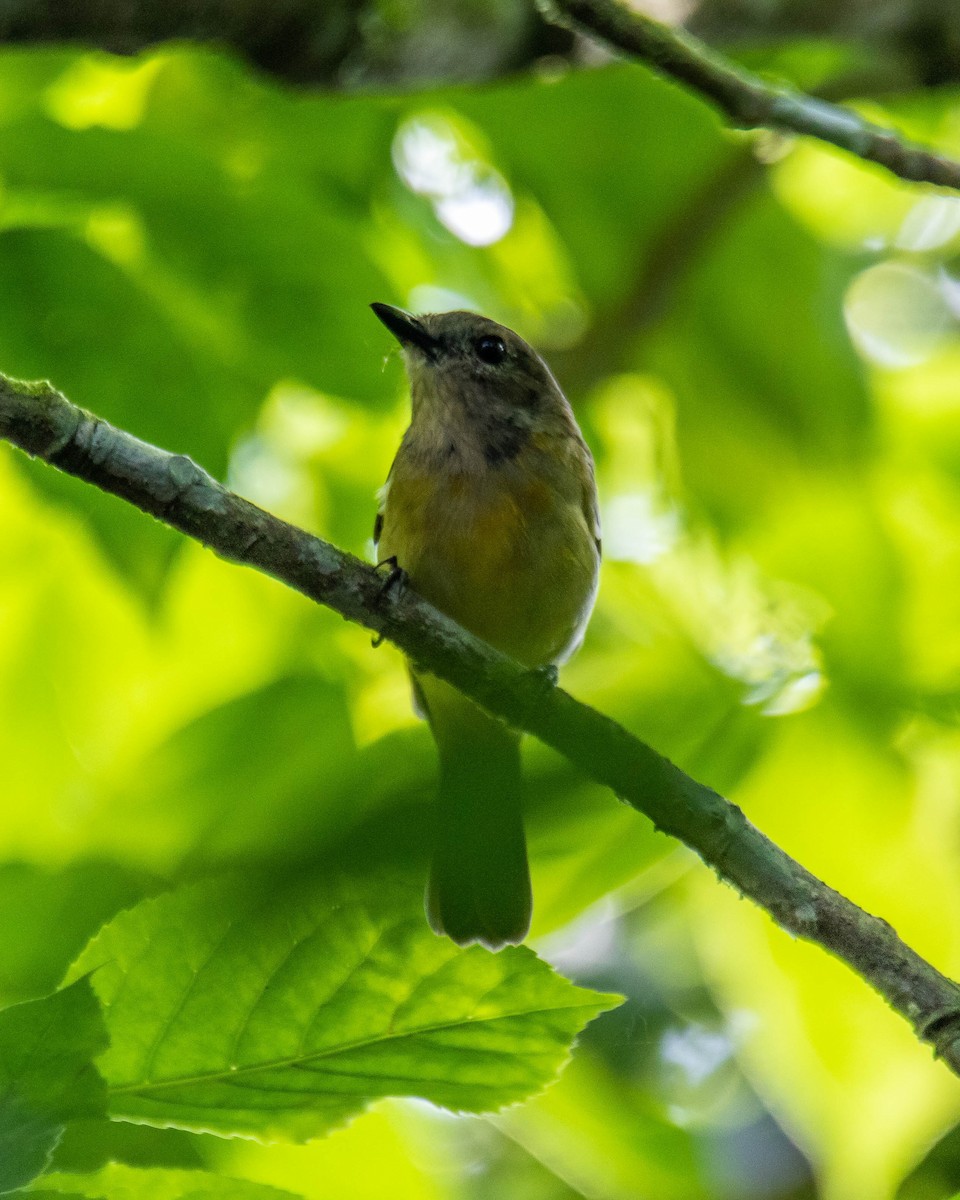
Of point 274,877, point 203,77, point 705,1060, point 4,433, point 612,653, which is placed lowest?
point 705,1060

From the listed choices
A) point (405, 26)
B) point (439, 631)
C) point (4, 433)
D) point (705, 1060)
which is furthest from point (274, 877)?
point (705, 1060)

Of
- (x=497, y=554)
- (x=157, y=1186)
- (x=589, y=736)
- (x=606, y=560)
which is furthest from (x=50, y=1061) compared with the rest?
(x=606, y=560)

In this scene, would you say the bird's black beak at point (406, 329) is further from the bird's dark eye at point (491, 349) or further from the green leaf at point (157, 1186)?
the green leaf at point (157, 1186)

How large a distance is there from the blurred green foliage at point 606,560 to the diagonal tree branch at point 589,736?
12 centimetres

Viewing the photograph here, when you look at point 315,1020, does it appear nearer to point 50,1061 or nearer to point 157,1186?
point 157,1186

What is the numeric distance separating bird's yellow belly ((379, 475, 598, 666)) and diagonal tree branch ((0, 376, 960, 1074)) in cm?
163

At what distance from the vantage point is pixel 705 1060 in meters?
5.68

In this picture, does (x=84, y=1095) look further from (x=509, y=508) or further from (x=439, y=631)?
(x=509, y=508)

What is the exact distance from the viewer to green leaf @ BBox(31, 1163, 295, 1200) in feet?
6.20

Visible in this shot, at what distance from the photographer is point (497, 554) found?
448 centimetres

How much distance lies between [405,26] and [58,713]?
2.53 m

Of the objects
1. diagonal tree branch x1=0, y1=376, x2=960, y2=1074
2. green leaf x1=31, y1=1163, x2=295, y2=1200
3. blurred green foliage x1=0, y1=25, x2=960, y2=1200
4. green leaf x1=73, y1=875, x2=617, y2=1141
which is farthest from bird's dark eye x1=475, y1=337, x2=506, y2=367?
green leaf x1=31, y1=1163, x2=295, y2=1200

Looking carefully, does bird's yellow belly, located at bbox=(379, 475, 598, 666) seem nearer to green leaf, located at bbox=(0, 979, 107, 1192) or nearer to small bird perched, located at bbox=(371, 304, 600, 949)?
small bird perched, located at bbox=(371, 304, 600, 949)

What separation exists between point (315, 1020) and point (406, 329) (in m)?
3.13
